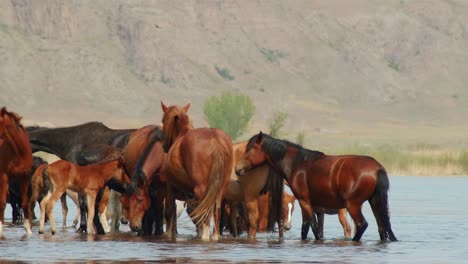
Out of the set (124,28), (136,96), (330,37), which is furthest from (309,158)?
(330,37)

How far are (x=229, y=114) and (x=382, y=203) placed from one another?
84372mm

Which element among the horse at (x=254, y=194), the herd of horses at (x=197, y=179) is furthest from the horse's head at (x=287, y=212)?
the horse at (x=254, y=194)

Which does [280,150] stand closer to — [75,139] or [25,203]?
[25,203]

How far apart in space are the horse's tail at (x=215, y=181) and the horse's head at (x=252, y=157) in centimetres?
78

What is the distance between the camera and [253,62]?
125938 millimetres

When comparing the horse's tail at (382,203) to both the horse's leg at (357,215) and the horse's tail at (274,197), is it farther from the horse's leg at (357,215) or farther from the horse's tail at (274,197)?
the horse's tail at (274,197)

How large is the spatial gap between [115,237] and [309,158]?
3.12 meters

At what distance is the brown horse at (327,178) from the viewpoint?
17.1 meters

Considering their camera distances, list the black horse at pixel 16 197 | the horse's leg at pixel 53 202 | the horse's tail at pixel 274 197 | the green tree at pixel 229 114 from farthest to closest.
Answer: the green tree at pixel 229 114 → the black horse at pixel 16 197 → the horse's tail at pixel 274 197 → the horse's leg at pixel 53 202

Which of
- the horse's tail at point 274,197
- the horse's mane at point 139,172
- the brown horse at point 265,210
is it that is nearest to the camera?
the horse's mane at point 139,172

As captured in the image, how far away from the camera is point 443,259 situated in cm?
1452

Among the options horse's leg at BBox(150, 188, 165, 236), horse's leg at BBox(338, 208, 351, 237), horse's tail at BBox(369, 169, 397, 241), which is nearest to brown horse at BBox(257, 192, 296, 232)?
horse's leg at BBox(338, 208, 351, 237)

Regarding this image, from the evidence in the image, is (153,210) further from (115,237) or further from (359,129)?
(359,129)

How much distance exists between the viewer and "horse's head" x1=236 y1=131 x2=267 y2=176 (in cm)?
1770
